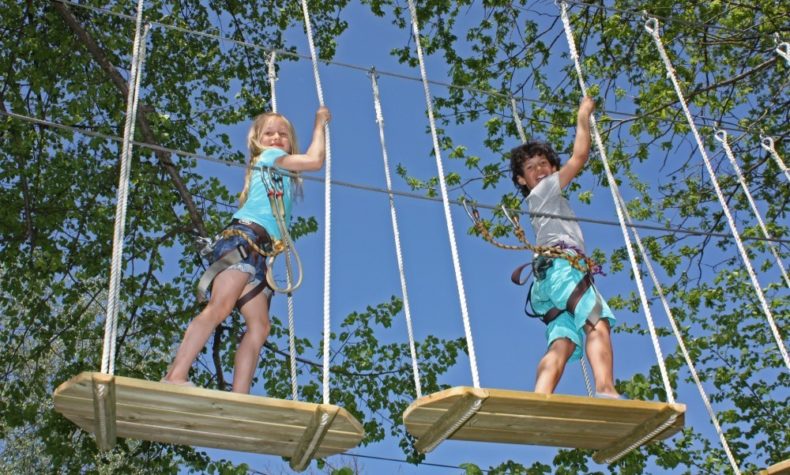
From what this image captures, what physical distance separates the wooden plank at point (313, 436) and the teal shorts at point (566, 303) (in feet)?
4.12

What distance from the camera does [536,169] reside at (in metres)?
4.80

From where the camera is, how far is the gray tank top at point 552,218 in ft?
14.5

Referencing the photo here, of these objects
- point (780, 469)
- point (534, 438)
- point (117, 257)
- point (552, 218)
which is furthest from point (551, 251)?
point (117, 257)

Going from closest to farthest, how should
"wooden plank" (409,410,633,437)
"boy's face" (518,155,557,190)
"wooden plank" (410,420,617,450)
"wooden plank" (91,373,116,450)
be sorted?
"wooden plank" (91,373,116,450)
"wooden plank" (409,410,633,437)
"wooden plank" (410,420,617,450)
"boy's face" (518,155,557,190)

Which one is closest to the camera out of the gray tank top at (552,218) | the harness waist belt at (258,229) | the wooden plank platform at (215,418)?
the wooden plank platform at (215,418)

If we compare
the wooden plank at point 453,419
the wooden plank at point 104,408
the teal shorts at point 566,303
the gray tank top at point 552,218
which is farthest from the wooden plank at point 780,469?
the wooden plank at point 104,408

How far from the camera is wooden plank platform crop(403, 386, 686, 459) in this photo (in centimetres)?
344

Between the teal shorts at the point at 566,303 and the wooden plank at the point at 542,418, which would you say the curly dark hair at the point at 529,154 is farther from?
the wooden plank at the point at 542,418

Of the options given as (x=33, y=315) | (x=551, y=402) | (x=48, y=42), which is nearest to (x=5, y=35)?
(x=48, y=42)

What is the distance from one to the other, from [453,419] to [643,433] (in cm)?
85

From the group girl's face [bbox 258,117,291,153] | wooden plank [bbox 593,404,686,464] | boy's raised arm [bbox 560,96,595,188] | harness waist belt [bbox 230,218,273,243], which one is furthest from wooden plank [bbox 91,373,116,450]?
boy's raised arm [bbox 560,96,595,188]

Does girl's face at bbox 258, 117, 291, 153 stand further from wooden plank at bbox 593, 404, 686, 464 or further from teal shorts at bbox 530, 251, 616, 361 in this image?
wooden plank at bbox 593, 404, 686, 464

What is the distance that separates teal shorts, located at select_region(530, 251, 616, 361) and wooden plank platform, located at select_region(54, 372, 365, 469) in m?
1.15

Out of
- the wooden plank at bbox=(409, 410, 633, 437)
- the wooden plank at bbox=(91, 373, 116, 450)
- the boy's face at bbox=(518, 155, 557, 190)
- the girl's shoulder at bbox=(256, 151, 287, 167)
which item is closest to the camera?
the wooden plank at bbox=(91, 373, 116, 450)
